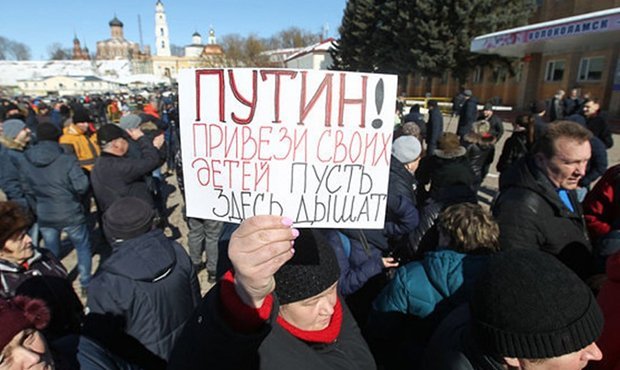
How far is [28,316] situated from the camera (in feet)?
4.67

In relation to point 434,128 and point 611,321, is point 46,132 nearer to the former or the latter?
point 611,321

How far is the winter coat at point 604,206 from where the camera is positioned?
2697 mm

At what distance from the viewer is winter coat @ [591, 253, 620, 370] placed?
140cm

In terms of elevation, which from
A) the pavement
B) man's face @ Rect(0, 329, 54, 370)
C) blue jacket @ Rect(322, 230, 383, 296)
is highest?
man's face @ Rect(0, 329, 54, 370)

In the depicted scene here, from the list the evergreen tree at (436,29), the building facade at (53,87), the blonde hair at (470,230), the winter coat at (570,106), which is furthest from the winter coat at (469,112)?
the building facade at (53,87)

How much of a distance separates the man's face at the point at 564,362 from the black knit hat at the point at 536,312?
37 mm

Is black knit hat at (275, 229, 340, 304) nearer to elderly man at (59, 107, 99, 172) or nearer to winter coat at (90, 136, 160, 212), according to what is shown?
winter coat at (90, 136, 160, 212)

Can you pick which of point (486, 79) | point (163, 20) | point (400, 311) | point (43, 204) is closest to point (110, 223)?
point (400, 311)

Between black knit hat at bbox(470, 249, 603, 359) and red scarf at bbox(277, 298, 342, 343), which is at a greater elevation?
black knit hat at bbox(470, 249, 603, 359)

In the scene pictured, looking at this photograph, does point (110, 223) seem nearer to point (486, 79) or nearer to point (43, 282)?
point (43, 282)

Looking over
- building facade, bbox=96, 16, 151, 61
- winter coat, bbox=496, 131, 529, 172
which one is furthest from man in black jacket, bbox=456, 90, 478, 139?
building facade, bbox=96, 16, 151, 61

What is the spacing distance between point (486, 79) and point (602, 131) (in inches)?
1112

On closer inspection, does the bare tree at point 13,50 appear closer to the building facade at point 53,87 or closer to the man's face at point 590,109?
the building facade at point 53,87

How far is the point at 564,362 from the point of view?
3.93ft
